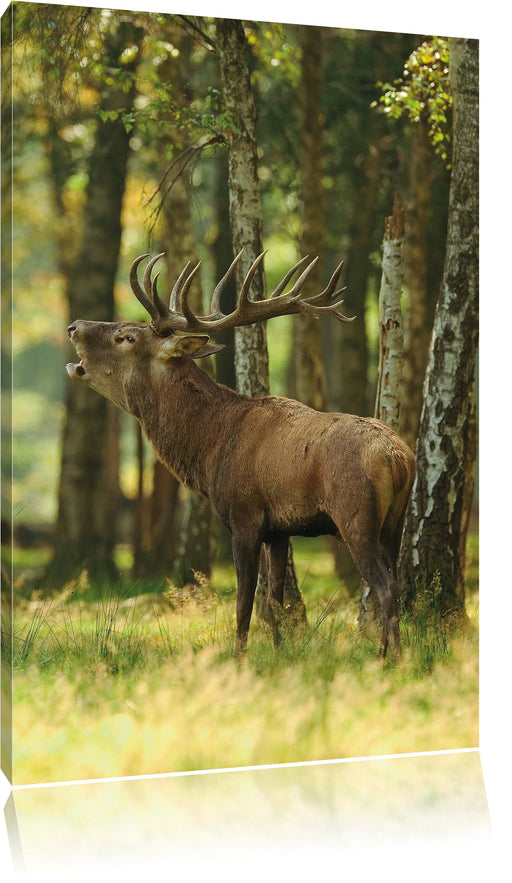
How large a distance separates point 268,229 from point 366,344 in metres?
2.49

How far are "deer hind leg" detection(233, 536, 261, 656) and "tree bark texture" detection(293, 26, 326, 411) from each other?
2717 mm

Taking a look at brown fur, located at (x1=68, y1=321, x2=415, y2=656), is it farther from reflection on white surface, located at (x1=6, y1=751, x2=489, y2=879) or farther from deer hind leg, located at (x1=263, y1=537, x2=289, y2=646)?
reflection on white surface, located at (x1=6, y1=751, x2=489, y2=879)

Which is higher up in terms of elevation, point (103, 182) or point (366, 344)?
point (103, 182)

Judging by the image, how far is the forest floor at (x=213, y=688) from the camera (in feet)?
18.1

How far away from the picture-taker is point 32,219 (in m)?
12.4

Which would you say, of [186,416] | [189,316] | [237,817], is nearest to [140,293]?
[189,316]

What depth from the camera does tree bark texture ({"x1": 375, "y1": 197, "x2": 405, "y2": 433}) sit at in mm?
6637

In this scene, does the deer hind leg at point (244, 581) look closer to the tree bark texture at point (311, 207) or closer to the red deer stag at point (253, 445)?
the red deer stag at point (253, 445)

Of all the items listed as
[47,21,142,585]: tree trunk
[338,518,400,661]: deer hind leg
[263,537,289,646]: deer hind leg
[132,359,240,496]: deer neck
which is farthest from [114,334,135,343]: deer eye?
[47,21,142,585]: tree trunk

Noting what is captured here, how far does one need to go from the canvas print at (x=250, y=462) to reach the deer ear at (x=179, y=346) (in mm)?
16

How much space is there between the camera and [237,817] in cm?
523

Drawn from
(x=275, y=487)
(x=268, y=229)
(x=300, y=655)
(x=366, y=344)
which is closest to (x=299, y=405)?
(x=275, y=487)

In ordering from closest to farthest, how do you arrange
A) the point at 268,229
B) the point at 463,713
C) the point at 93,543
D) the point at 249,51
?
the point at 463,713, the point at 249,51, the point at 93,543, the point at 268,229

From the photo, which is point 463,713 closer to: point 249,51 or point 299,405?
point 299,405
